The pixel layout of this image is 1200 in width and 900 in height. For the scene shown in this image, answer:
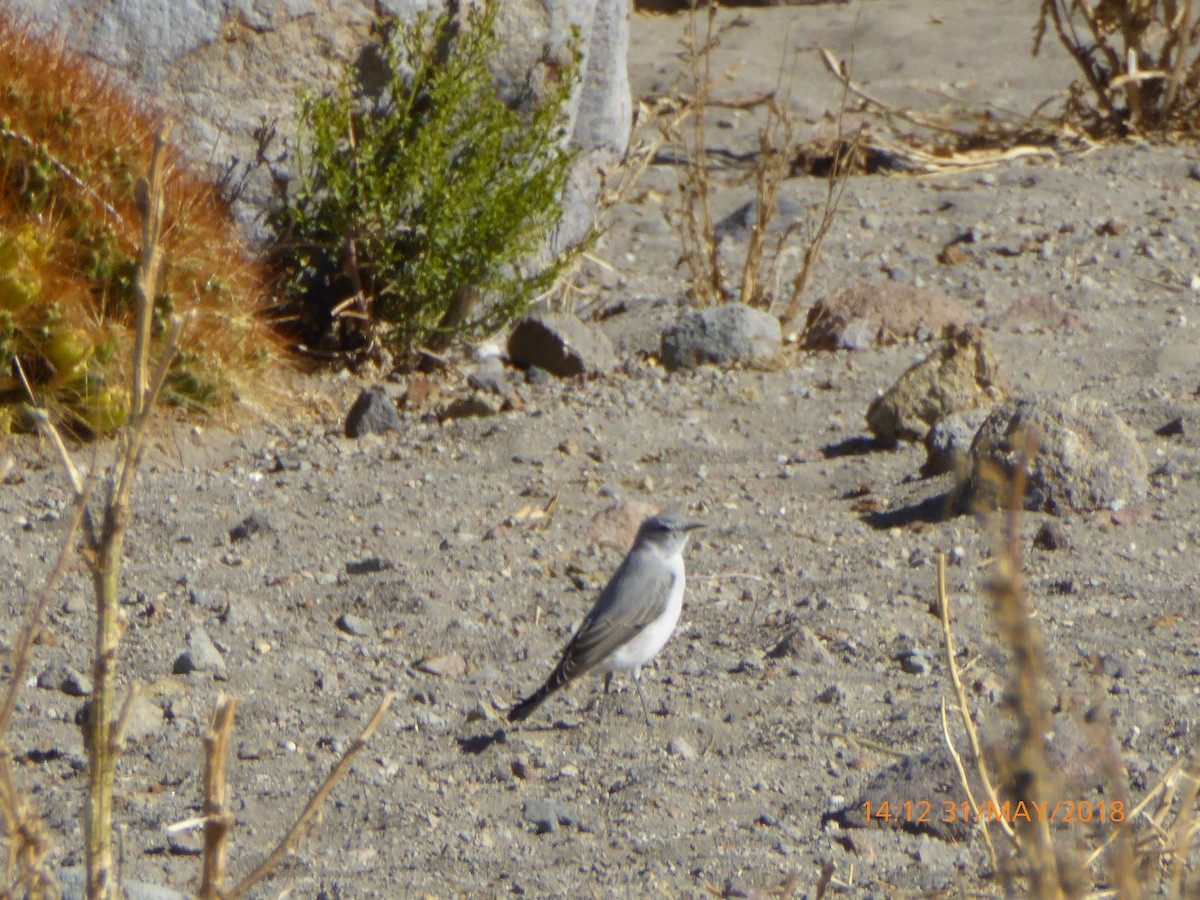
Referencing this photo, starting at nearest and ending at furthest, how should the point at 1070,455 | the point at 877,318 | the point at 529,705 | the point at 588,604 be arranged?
the point at 529,705
the point at 588,604
the point at 1070,455
the point at 877,318

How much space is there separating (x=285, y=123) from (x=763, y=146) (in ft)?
7.46

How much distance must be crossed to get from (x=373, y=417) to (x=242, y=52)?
184 cm

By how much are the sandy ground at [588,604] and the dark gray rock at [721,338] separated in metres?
0.13

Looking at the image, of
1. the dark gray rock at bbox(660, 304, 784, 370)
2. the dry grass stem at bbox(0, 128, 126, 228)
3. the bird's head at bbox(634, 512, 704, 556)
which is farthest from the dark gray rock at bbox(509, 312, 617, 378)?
the bird's head at bbox(634, 512, 704, 556)

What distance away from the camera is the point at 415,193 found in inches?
275

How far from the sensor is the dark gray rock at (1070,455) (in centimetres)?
530

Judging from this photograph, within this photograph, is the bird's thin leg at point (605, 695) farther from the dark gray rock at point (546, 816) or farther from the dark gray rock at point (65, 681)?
the dark gray rock at point (65, 681)

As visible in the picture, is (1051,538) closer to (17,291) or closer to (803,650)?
(803,650)

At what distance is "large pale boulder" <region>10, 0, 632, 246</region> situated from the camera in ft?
21.9

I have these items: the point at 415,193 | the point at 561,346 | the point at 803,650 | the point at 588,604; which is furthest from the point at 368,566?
the point at 415,193

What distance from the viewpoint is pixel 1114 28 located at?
10.2 meters

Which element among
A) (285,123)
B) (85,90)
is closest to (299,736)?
(85,90)

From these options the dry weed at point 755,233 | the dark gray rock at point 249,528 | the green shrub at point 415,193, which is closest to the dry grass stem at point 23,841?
the dark gray rock at point 249,528

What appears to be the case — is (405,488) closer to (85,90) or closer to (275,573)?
(275,573)
